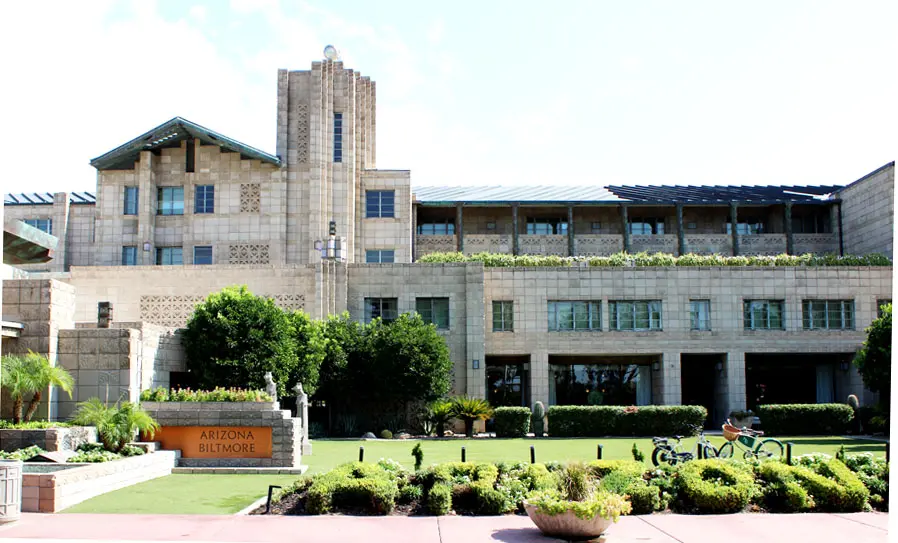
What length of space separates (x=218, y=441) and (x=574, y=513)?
12.0 meters

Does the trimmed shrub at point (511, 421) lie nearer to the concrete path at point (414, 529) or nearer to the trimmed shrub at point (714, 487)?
the trimmed shrub at point (714, 487)

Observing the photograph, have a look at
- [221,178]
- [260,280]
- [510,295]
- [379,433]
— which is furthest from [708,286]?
[221,178]

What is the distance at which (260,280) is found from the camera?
39125 mm

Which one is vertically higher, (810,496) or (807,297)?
(807,297)

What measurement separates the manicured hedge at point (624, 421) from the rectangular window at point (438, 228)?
667 inches

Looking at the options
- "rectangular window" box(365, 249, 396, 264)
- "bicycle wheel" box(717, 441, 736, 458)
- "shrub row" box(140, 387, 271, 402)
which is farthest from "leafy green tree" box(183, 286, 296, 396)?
"bicycle wheel" box(717, 441, 736, 458)

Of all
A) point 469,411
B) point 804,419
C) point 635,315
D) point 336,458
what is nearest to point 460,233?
point 635,315

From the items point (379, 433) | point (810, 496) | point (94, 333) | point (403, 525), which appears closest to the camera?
point (403, 525)

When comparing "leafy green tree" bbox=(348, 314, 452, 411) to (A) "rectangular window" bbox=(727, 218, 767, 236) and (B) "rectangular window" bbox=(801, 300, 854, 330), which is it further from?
(A) "rectangular window" bbox=(727, 218, 767, 236)

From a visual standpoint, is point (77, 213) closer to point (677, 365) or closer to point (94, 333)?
point (94, 333)

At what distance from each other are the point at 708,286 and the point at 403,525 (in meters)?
30.5

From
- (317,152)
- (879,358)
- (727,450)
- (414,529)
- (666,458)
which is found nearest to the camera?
(414,529)

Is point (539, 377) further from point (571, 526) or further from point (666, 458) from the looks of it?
point (571, 526)

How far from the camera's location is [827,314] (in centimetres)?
4172
